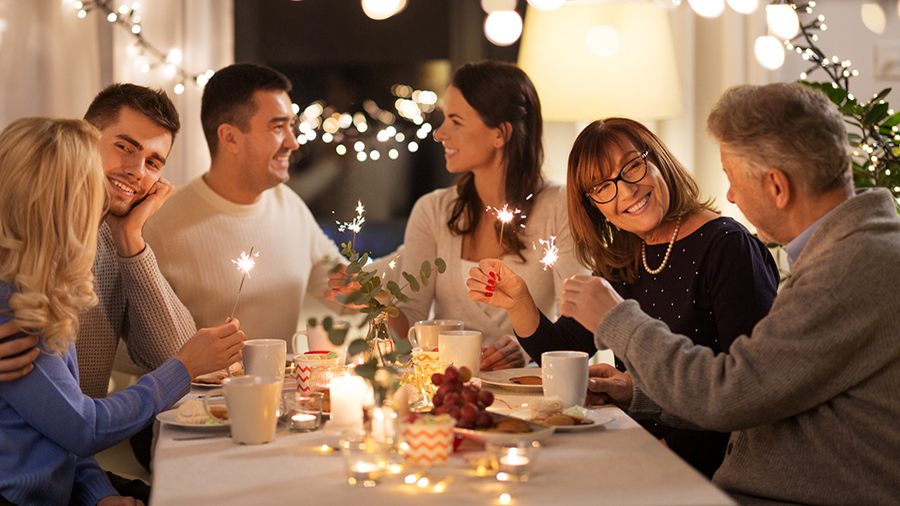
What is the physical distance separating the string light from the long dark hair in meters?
1.09

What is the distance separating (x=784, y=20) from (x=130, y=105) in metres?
2.02

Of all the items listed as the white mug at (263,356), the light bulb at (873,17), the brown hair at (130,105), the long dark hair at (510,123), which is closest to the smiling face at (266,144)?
the brown hair at (130,105)

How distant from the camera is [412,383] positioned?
1.47 metres

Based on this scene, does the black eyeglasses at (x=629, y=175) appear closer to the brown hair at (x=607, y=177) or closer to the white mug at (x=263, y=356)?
the brown hair at (x=607, y=177)

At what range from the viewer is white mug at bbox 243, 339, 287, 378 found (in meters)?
1.50

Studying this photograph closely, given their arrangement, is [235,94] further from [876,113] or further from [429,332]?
[876,113]

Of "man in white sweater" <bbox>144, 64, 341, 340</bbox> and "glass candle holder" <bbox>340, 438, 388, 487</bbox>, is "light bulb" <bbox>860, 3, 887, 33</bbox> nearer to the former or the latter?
"man in white sweater" <bbox>144, 64, 341, 340</bbox>

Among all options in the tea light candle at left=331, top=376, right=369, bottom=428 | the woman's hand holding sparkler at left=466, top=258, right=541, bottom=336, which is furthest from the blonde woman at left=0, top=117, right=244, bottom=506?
the woman's hand holding sparkler at left=466, top=258, right=541, bottom=336

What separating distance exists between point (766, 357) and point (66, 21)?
2685 mm

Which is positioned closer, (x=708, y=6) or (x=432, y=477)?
(x=432, y=477)

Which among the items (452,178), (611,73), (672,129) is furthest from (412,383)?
(672,129)

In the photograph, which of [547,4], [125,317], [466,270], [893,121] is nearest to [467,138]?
[466,270]

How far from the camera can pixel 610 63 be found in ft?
8.67

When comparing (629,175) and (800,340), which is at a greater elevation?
(629,175)
